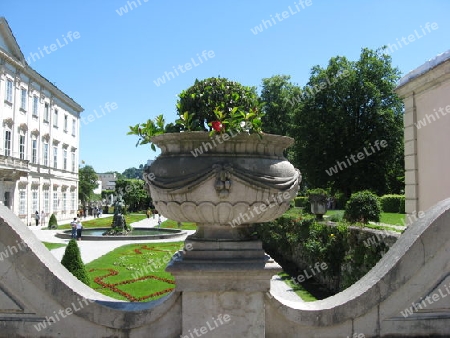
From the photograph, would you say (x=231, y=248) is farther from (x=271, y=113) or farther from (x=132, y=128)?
(x=271, y=113)

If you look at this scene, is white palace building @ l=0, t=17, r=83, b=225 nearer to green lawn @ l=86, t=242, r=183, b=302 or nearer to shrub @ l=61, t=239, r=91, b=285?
green lawn @ l=86, t=242, r=183, b=302

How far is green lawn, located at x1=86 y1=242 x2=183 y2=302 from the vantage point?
9.98 meters

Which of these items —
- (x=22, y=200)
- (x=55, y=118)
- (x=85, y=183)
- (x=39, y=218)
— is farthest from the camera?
(x=85, y=183)

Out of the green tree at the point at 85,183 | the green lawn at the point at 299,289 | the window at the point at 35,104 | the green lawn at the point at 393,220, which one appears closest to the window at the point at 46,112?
the window at the point at 35,104

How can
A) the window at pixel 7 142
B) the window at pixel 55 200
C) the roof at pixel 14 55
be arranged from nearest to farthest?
1. the roof at pixel 14 55
2. the window at pixel 7 142
3. the window at pixel 55 200

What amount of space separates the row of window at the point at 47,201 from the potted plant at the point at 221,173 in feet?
109

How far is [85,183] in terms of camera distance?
221 feet

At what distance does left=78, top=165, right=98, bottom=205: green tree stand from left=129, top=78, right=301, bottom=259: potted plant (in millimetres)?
66594

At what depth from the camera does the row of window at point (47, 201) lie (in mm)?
32938

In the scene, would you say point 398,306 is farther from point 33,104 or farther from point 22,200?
point 33,104

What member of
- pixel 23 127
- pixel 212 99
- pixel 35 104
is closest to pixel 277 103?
pixel 35 104

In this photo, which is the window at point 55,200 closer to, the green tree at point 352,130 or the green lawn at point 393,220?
the green tree at point 352,130

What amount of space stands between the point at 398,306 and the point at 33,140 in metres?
37.0

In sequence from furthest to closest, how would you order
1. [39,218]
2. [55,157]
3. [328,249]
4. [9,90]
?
[55,157] → [39,218] → [9,90] → [328,249]
